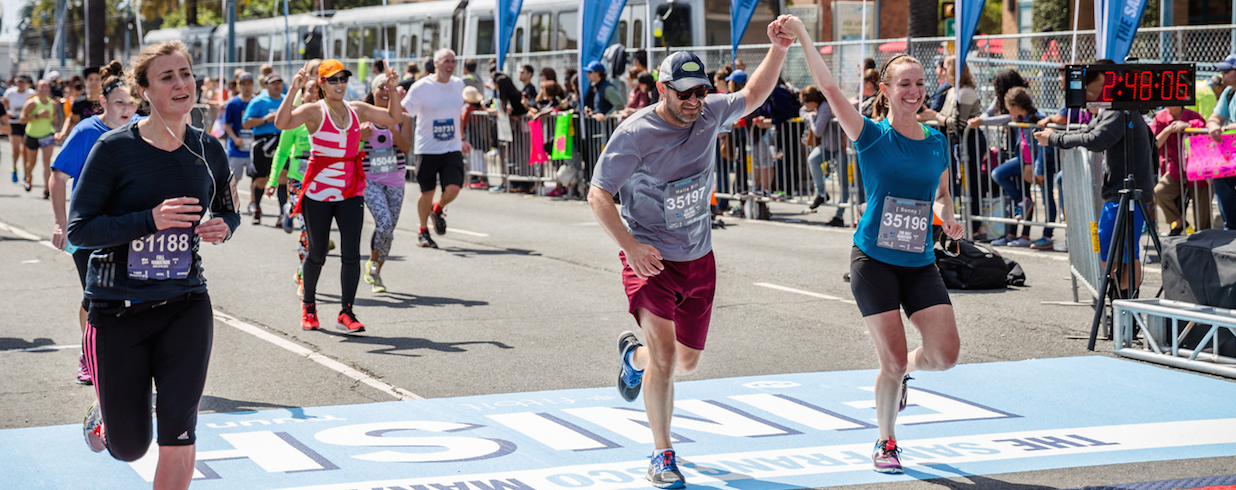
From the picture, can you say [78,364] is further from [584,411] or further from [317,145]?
[584,411]

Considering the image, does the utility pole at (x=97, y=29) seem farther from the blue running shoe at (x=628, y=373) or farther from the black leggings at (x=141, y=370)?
the black leggings at (x=141, y=370)

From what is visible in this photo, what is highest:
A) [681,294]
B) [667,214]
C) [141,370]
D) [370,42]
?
[370,42]

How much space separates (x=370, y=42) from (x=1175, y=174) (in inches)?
994

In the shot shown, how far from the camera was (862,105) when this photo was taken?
1448cm

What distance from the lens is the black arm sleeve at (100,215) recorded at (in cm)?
399

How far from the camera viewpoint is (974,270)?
10.6 m

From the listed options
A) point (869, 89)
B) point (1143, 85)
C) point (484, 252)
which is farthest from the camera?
point (869, 89)

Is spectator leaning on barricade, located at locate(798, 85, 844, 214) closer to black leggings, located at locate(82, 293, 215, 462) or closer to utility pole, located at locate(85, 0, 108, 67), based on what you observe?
black leggings, located at locate(82, 293, 215, 462)

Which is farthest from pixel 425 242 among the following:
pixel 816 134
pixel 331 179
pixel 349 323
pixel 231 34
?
Answer: pixel 231 34

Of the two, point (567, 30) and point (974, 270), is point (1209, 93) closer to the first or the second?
point (974, 270)

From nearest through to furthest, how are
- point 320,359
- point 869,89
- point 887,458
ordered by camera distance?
point 887,458 → point 320,359 → point 869,89

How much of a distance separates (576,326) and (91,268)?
5072mm

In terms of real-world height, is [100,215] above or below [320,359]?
above

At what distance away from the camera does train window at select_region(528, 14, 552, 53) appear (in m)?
27.3
